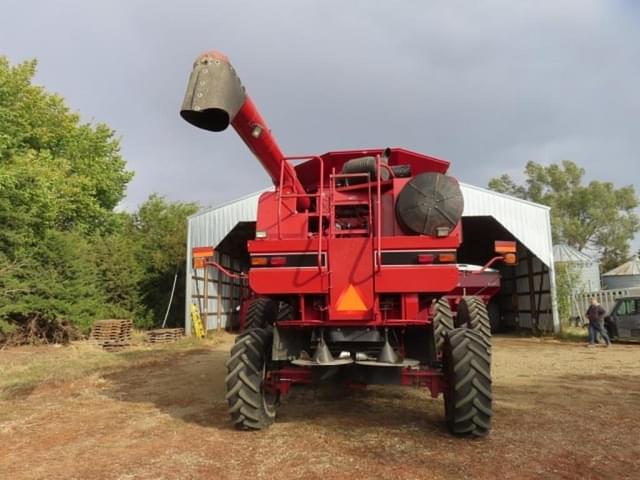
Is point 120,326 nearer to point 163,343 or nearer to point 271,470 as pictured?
point 163,343

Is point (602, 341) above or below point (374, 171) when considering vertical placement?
below

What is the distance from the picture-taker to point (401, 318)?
5.12 meters

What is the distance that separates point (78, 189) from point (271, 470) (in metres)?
21.2

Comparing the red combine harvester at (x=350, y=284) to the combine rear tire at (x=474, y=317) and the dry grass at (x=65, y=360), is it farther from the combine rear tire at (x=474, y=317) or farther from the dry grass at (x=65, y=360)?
the dry grass at (x=65, y=360)

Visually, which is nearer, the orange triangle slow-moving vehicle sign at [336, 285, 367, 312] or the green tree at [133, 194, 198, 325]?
the orange triangle slow-moving vehicle sign at [336, 285, 367, 312]

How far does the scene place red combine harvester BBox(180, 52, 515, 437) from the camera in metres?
4.83

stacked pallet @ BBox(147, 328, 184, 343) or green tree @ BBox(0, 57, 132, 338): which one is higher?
green tree @ BBox(0, 57, 132, 338)

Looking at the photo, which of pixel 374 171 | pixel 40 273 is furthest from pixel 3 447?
pixel 40 273

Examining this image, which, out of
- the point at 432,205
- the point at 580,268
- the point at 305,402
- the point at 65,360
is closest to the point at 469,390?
the point at 432,205

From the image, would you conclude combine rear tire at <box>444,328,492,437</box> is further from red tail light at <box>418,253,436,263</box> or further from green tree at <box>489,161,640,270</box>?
green tree at <box>489,161,640,270</box>

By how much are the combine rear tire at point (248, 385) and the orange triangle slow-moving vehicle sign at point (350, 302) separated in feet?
3.55

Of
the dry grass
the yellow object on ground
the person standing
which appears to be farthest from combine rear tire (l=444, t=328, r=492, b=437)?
the yellow object on ground

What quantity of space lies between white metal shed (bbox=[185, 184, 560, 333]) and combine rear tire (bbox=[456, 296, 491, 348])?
10033 mm

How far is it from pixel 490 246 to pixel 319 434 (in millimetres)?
21680
